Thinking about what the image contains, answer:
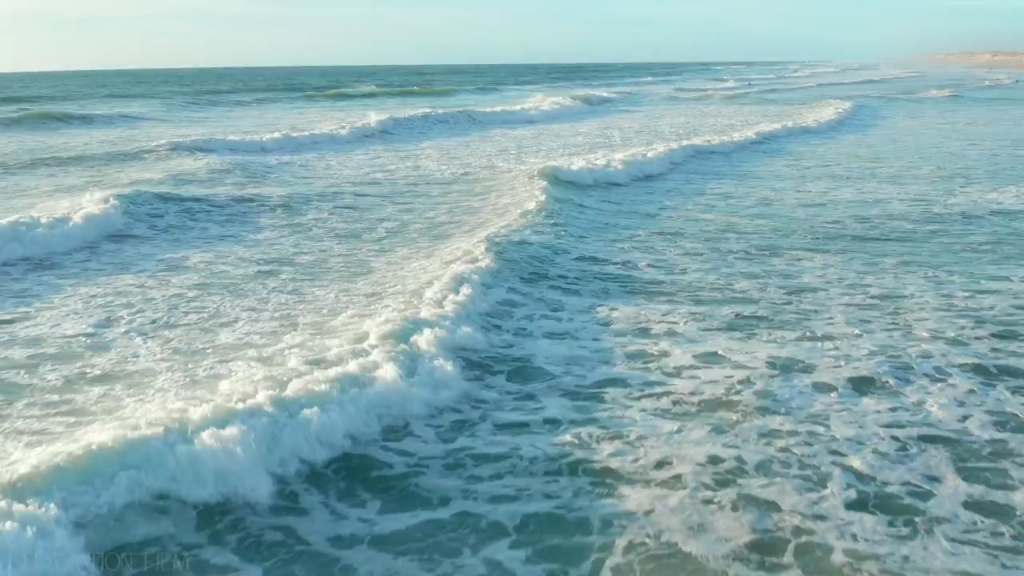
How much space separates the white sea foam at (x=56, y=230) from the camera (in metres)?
11.0

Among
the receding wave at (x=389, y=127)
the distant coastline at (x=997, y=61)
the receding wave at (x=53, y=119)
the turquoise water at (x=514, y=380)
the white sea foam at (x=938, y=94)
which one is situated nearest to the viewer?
the turquoise water at (x=514, y=380)

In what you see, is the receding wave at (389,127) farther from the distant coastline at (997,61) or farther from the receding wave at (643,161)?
the distant coastline at (997,61)

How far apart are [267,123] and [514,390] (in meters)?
25.6

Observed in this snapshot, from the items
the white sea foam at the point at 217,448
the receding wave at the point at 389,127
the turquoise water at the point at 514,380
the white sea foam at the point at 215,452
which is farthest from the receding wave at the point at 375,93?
the white sea foam at the point at 215,452

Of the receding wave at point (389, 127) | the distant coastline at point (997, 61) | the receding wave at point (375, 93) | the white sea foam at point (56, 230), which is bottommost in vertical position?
the white sea foam at point (56, 230)

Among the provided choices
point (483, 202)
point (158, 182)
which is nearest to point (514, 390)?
point (483, 202)

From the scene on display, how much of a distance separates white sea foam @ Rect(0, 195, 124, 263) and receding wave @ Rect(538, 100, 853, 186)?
767 cm

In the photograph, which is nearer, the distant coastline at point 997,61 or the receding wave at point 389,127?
the receding wave at point 389,127

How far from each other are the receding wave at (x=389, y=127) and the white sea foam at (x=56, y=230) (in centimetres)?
967

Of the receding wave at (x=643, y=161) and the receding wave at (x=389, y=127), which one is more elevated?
the receding wave at (x=389, y=127)

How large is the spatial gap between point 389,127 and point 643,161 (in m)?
11.7

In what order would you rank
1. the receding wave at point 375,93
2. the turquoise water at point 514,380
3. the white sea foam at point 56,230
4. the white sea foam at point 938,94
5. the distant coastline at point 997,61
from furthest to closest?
the distant coastline at point 997,61, the receding wave at point 375,93, the white sea foam at point 938,94, the white sea foam at point 56,230, the turquoise water at point 514,380

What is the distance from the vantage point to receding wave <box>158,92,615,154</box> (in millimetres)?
22406

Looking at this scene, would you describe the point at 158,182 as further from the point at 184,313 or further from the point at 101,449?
the point at 101,449
